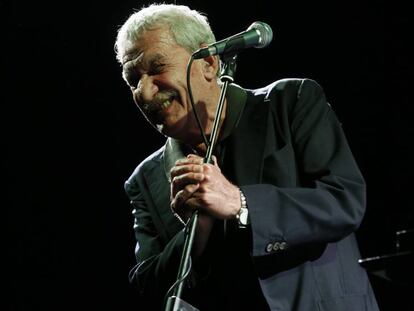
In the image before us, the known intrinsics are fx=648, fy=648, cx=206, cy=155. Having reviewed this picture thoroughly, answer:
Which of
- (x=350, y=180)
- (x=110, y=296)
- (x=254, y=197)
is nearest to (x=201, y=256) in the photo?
(x=254, y=197)

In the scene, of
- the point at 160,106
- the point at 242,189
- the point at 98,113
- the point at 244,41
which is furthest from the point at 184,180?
the point at 98,113

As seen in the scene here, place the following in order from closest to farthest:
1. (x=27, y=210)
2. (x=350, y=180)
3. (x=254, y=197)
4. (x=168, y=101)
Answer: (x=254, y=197)
(x=350, y=180)
(x=168, y=101)
(x=27, y=210)

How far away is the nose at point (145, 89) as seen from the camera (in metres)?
2.13

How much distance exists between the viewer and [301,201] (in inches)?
68.8

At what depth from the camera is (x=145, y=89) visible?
2.14 m

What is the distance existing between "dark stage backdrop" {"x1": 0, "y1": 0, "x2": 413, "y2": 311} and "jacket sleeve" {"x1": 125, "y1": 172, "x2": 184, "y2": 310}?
155cm

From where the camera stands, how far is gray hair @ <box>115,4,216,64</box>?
220 cm

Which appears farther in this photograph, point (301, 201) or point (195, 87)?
point (195, 87)

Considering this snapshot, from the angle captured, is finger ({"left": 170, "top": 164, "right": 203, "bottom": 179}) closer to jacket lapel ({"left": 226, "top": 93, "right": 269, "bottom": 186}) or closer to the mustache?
jacket lapel ({"left": 226, "top": 93, "right": 269, "bottom": 186})

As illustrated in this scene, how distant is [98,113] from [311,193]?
2.43 meters

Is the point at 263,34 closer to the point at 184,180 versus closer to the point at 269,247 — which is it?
the point at 184,180

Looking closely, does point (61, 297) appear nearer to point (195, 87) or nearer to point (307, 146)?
point (195, 87)

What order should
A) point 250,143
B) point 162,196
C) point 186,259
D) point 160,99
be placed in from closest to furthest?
point 186,259, point 250,143, point 160,99, point 162,196

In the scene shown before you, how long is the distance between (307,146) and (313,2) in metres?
2.15
